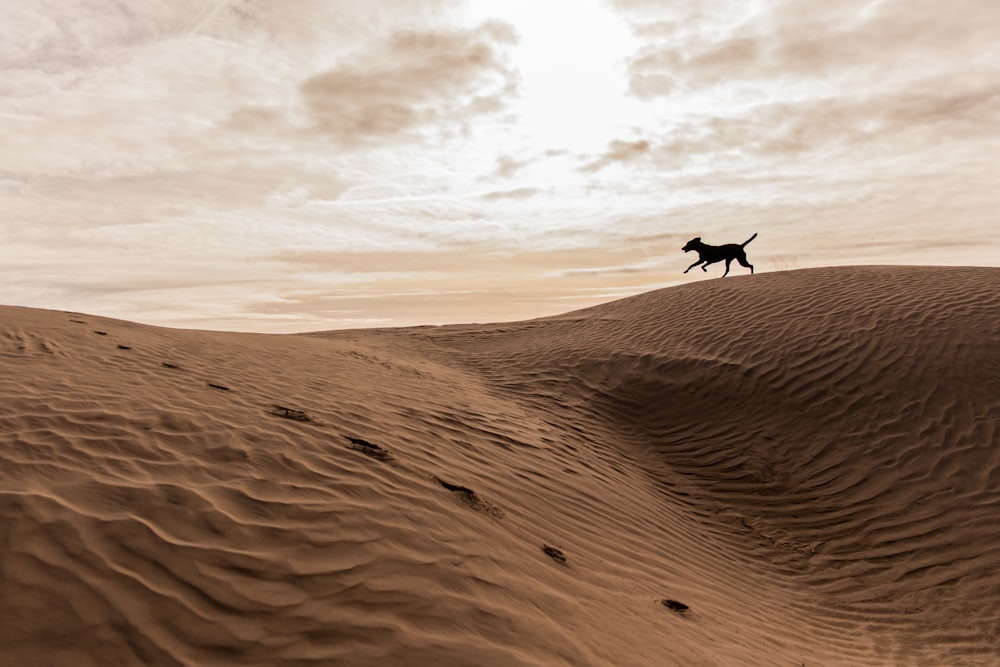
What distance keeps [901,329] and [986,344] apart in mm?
1172

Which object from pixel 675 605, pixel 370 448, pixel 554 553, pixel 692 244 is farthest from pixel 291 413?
pixel 692 244

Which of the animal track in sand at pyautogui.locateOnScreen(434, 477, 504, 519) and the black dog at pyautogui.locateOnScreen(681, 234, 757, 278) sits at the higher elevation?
the black dog at pyautogui.locateOnScreen(681, 234, 757, 278)

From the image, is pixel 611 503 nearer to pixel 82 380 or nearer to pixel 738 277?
pixel 82 380

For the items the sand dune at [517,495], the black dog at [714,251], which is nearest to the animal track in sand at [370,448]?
the sand dune at [517,495]

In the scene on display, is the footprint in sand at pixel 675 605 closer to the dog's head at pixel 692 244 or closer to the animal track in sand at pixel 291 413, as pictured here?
the animal track in sand at pixel 291 413

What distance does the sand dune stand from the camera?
2.96 metres

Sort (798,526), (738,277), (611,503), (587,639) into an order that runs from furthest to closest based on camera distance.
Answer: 1. (738,277)
2. (798,526)
3. (611,503)
4. (587,639)

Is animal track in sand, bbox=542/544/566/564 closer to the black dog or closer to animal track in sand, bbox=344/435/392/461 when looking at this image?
animal track in sand, bbox=344/435/392/461

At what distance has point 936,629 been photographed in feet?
17.3

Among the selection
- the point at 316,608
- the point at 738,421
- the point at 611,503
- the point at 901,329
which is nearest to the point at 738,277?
the point at 901,329

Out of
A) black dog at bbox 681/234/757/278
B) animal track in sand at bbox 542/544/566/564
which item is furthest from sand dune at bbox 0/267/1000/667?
black dog at bbox 681/234/757/278

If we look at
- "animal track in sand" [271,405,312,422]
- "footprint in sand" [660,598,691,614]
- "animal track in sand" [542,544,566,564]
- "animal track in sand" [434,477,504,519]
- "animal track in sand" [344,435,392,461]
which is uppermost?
→ "animal track in sand" [271,405,312,422]

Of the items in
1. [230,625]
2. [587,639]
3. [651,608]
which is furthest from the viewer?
[651,608]

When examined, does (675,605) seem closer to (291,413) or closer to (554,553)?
(554,553)
